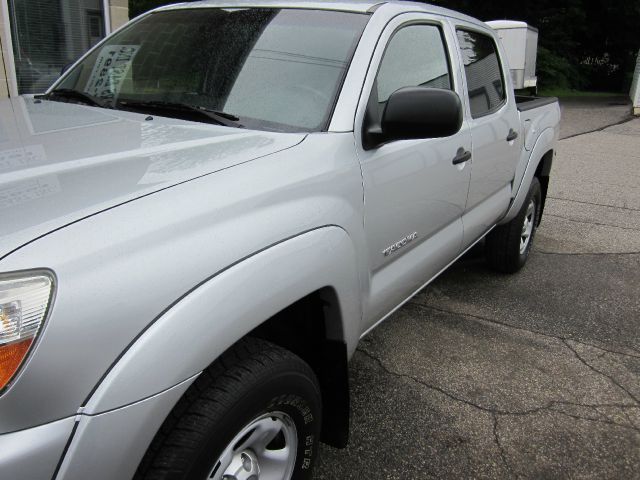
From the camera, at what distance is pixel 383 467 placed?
242 centimetres

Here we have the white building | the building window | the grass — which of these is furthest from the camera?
the grass

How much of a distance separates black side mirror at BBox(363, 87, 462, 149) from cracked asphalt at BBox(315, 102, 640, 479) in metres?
1.31

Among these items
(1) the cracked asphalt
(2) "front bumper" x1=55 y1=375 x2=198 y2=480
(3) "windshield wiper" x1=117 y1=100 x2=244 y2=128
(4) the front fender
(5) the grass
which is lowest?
(5) the grass

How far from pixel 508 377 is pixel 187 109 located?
6.71 ft

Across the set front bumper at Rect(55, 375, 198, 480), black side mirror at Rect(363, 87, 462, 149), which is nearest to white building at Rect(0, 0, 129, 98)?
black side mirror at Rect(363, 87, 462, 149)

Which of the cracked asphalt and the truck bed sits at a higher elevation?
the truck bed

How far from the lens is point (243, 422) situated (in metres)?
1.60

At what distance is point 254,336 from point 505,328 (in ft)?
7.29

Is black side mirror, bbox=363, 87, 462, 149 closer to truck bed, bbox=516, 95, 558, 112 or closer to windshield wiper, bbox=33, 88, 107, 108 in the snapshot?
windshield wiper, bbox=33, 88, 107, 108

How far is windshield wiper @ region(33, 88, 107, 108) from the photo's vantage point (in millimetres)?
2578

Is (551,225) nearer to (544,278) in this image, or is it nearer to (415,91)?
(544,278)

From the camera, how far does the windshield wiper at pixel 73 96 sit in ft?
8.46

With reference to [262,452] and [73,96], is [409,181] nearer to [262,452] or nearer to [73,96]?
[262,452]

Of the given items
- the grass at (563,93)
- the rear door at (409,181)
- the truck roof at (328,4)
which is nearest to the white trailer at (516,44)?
the rear door at (409,181)
